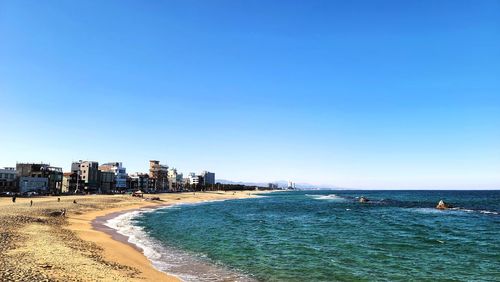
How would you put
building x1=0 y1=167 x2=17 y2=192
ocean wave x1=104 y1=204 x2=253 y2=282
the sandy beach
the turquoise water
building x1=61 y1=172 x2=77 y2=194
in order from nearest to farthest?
1. the sandy beach
2. ocean wave x1=104 y1=204 x2=253 y2=282
3. the turquoise water
4. building x1=0 y1=167 x2=17 y2=192
5. building x1=61 y1=172 x2=77 y2=194

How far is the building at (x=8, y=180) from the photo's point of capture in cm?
11275


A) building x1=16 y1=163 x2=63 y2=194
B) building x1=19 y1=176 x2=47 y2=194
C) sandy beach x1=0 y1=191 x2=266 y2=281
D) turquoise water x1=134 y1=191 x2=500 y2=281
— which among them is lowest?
turquoise water x1=134 y1=191 x2=500 y2=281

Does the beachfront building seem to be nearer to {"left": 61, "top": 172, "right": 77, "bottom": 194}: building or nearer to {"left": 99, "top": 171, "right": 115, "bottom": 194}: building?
{"left": 61, "top": 172, "right": 77, "bottom": 194}: building

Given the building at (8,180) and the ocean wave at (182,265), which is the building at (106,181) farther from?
the ocean wave at (182,265)

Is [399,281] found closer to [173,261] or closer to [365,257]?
[365,257]

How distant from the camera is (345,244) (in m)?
36.9

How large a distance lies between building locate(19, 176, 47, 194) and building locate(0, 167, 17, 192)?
2.72m

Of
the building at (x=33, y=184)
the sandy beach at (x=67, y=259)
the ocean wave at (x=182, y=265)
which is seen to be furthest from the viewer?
the building at (x=33, y=184)

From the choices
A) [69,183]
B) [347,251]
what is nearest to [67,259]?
[347,251]

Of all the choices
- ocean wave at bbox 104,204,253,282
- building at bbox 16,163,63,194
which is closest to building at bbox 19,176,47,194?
building at bbox 16,163,63,194

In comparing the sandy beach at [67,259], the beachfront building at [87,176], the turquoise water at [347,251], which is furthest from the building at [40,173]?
the sandy beach at [67,259]

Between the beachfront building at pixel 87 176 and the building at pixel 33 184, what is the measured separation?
103 ft

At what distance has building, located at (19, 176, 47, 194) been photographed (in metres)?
120

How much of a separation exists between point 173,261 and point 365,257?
15.7m
